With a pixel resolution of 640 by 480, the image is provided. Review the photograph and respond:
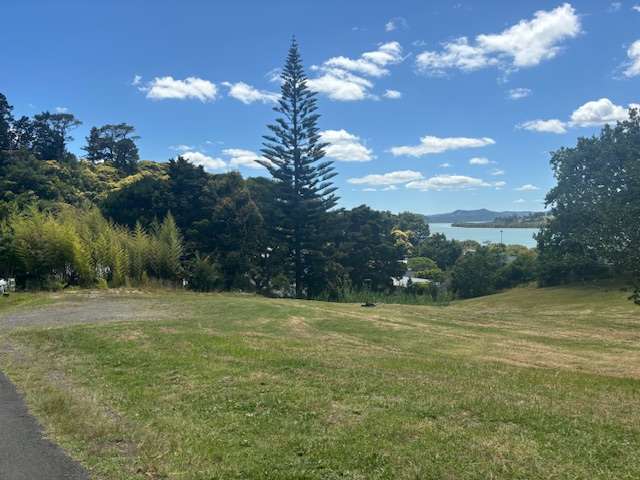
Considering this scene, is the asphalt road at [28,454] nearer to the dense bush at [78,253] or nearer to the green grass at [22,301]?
the green grass at [22,301]

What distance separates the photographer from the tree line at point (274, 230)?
17984mm

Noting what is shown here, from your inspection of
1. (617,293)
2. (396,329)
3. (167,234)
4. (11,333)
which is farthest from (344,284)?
(11,333)

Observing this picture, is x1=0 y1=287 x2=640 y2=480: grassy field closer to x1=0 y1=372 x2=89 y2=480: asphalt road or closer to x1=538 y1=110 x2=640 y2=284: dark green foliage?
x1=0 y1=372 x2=89 y2=480: asphalt road

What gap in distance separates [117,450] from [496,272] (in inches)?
1657

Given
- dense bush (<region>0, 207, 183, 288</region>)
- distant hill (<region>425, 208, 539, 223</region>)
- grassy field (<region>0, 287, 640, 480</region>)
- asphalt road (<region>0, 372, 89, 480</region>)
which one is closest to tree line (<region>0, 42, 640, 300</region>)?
dense bush (<region>0, 207, 183, 288</region>)

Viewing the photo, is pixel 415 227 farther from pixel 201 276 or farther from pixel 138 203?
pixel 201 276

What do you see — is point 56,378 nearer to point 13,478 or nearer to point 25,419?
point 25,419

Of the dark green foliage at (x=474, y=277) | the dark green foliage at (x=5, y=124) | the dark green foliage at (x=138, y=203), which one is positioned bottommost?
the dark green foliage at (x=474, y=277)

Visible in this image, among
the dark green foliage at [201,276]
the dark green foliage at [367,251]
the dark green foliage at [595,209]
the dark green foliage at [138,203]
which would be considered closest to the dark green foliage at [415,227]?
the dark green foliage at [367,251]

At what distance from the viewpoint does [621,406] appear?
5883 millimetres

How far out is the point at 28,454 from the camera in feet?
13.1

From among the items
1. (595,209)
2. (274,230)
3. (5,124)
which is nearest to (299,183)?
(274,230)

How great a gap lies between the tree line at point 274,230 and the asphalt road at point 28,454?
488 inches

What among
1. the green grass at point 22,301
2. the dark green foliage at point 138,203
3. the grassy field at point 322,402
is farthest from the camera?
the dark green foliage at point 138,203
